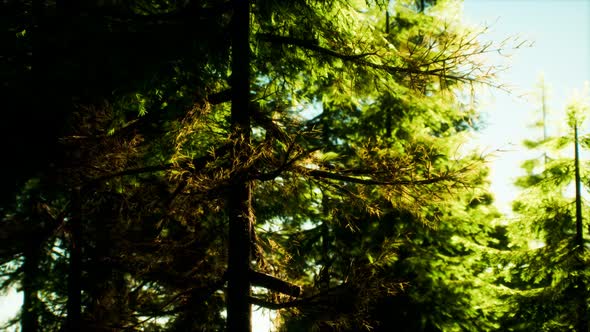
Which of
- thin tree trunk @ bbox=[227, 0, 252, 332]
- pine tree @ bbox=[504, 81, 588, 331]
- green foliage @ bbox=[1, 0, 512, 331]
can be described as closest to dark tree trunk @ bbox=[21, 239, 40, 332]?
green foliage @ bbox=[1, 0, 512, 331]

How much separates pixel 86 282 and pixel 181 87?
571cm

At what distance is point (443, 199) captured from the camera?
4.82 m

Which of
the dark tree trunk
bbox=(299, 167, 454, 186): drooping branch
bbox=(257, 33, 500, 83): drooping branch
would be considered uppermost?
bbox=(257, 33, 500, 83): drooping branch

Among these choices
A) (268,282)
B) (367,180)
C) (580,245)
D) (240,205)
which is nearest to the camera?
(367,180)

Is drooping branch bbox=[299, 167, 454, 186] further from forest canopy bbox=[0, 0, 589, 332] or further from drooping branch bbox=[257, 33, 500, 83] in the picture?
drooping branch bbox=[257, 33, 500, 83]

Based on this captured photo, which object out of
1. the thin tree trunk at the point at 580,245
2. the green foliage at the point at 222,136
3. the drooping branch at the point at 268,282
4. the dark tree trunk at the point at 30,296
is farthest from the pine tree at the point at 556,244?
the dark tree trunk at the point at 30,296

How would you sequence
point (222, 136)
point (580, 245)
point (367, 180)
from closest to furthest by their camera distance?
point (367, 180)
point (222, 136)
point (580, 245)

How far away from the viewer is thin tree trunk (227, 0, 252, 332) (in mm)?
4750

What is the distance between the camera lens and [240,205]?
16.2 ft

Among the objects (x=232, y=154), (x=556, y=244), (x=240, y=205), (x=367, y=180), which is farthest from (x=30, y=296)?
(x=556, y=244)

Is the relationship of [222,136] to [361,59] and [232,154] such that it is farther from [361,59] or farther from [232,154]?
[361,59]

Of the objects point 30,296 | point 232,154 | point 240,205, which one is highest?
point 232,154

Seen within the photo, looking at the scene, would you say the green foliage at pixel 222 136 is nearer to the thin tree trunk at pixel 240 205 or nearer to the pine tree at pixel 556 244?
the thin tree trunk at pixel 240 205

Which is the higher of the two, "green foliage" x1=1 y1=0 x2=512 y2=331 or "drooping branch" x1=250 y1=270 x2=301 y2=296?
"green foliage" x1=1 y1=0 x2=512 y2=331
